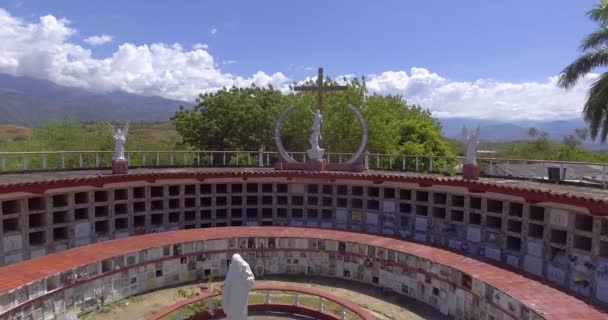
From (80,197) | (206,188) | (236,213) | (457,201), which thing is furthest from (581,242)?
(80,197)

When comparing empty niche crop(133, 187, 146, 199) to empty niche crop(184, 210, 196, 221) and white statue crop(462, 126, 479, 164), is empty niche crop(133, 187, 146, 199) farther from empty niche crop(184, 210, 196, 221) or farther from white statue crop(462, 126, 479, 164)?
white statue crop(462, 126, 479, 164)

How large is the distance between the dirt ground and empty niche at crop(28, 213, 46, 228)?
522 centimetres

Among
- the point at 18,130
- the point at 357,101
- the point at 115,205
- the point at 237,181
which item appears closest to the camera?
the point at 115,205

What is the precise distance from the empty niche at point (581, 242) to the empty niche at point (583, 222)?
0.97 ft

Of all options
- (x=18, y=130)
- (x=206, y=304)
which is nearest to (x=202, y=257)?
(x=206, y=304)

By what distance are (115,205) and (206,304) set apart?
8.18 m

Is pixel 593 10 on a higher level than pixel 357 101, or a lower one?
higher

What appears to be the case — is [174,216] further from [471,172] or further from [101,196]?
[471,172]

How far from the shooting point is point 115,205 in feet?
→ 62.1

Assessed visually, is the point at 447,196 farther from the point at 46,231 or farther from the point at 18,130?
the point at 18,130

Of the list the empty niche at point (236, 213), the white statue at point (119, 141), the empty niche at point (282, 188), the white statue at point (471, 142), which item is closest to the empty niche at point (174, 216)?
the empty niche at point (236, 213)

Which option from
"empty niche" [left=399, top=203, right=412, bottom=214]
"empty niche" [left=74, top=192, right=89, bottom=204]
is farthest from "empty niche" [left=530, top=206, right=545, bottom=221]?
"empty niche" [left=74, top=192, right=89, bottom=204]

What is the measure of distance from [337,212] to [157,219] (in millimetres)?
8261

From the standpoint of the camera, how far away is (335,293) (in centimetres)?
1527
